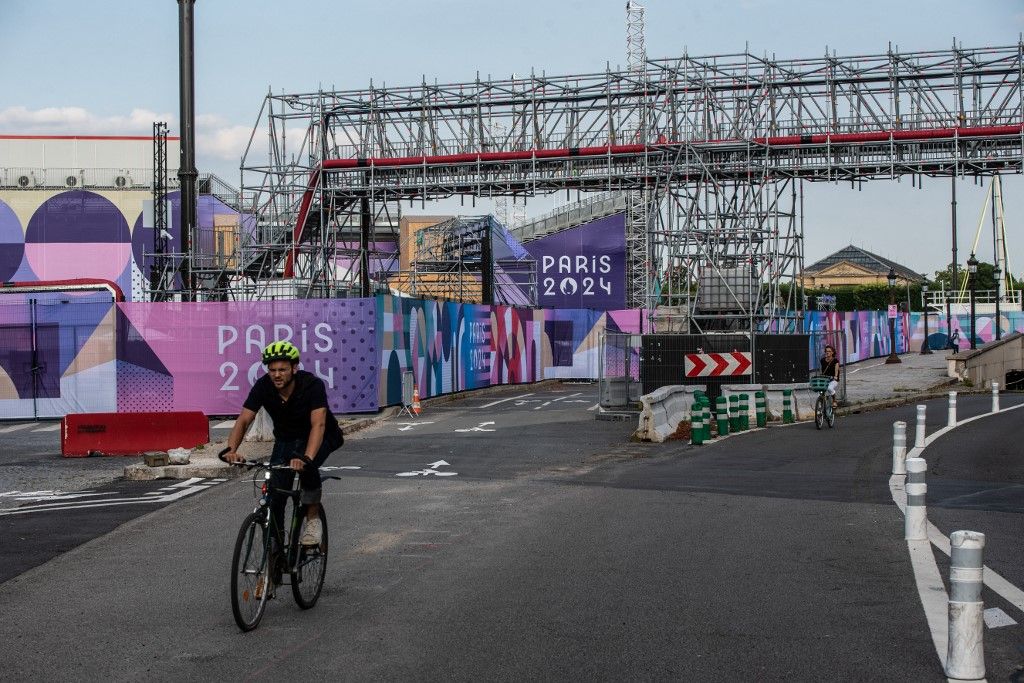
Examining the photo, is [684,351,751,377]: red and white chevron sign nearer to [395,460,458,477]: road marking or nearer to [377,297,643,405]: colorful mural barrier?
[377,297,643,405]: colorful mural barrier

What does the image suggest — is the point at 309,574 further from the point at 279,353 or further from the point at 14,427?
the point at 14,427

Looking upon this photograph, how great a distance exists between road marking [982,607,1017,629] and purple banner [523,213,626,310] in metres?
73.9

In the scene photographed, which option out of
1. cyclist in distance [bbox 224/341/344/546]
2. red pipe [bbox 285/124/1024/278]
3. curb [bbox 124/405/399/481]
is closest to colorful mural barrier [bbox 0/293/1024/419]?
curb [bbox 124/405/399/481]

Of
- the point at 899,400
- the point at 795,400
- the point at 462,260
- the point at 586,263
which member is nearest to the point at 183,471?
the point at 795,400

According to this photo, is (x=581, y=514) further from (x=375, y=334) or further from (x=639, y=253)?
(x=639, y=253)

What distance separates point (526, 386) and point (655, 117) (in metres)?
10.5

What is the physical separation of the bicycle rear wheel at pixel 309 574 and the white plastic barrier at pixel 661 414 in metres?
14.1

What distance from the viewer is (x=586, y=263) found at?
82625 mm

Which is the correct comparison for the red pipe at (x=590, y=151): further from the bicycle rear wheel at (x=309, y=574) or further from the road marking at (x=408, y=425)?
the bicycle rear wheel at (x=309, y=574)

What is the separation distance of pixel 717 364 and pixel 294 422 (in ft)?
67.1

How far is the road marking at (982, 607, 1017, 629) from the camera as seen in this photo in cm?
769

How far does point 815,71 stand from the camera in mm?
42219

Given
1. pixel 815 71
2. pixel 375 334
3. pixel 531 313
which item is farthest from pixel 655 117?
pixel 375 334

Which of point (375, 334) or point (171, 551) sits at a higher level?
point (375, 334)
